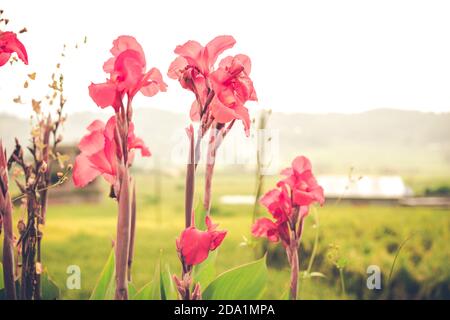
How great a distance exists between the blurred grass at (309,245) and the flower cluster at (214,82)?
0.38 metres

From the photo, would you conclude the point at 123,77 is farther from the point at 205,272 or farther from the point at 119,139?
the point at 205,272

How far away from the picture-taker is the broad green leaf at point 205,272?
38.2 inches

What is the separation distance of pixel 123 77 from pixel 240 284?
0.42m

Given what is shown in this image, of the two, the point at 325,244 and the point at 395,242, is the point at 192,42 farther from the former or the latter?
the point at 395,242

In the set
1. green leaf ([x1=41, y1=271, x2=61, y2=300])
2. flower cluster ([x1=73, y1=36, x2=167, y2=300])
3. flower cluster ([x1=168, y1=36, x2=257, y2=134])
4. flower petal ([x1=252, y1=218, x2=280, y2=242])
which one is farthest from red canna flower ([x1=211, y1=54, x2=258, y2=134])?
green leaf ([x1=41, y1=271, x2=61, y2=300])

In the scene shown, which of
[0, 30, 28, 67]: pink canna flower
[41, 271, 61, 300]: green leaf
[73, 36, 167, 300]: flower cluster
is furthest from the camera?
[41, 271, 61, 300]: green leaf

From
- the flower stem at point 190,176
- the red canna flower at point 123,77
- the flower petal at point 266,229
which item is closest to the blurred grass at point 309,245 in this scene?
the flower petal at point 266,229

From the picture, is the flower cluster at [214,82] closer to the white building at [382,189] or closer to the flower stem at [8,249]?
the flower stem at [8,249]

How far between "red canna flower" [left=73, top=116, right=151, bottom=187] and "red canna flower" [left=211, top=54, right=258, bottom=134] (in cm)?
15

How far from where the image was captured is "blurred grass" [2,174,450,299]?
1637 mm

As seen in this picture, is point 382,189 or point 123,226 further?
point 382,189

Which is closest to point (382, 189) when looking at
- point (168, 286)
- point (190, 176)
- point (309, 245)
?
point (309, 245)

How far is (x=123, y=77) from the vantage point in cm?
80

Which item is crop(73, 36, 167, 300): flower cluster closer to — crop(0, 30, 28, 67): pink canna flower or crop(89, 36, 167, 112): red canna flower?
crop(89, 36, 167, 112): red canna flower
